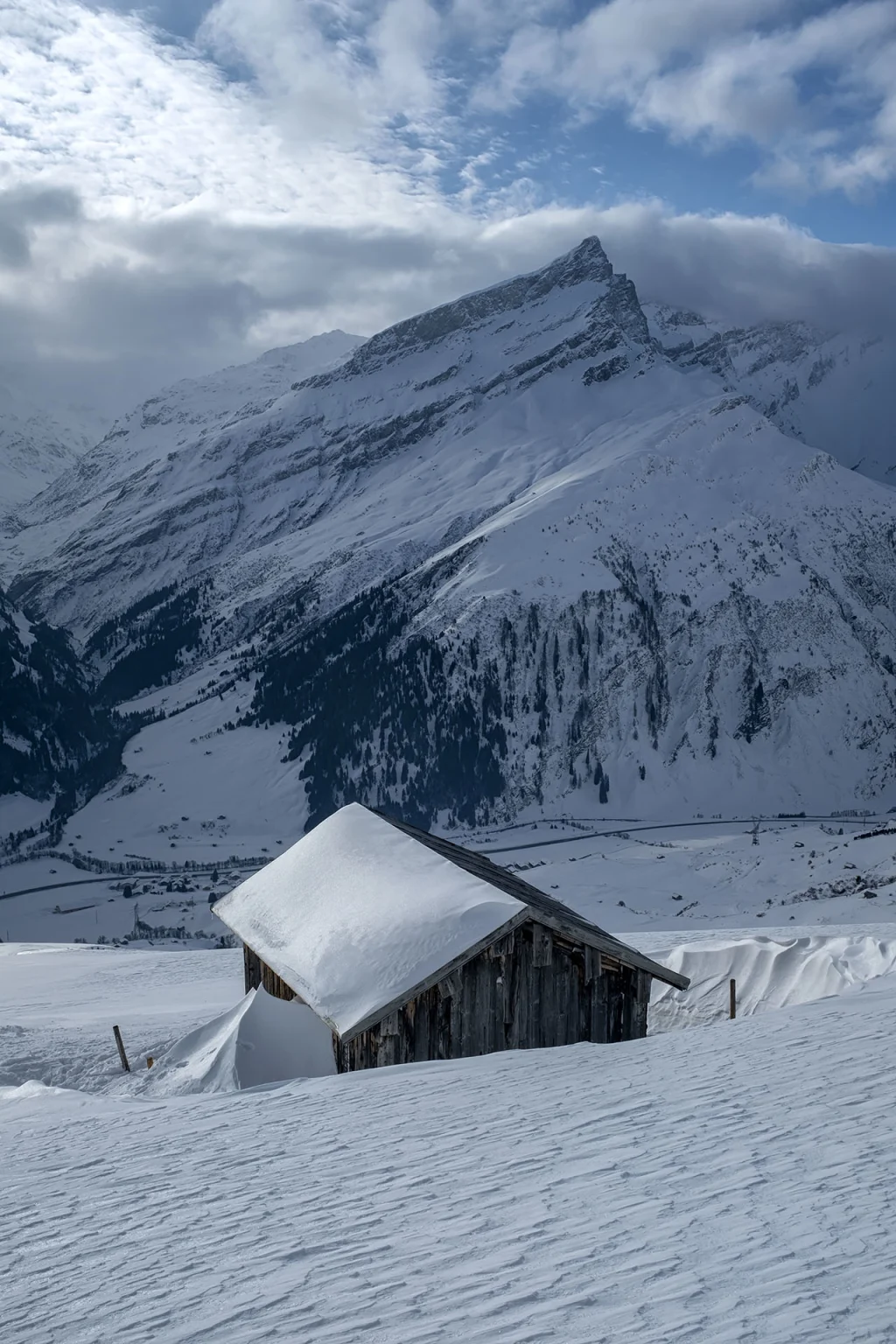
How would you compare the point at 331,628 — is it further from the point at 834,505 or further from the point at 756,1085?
the point at 756,1085

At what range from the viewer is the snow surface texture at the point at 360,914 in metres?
17.2

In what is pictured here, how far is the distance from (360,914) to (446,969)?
9.09 ft

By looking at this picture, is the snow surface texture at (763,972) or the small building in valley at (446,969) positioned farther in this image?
the snow surface texture at (763,972)

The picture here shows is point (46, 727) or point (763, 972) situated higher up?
point (46, 727)

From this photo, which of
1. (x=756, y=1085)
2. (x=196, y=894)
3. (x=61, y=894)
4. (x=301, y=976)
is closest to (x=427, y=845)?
(x=301, y=976)

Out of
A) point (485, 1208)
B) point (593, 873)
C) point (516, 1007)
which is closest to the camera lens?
point (485, 1208)

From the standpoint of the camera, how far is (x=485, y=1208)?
8.38 m

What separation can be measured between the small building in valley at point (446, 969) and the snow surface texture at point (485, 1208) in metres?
3.67

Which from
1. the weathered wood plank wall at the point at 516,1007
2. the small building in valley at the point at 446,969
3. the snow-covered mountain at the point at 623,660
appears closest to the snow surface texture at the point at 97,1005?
the small building in valley at the point at 446,969

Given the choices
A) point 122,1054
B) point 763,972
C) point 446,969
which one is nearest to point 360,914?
point 446,969

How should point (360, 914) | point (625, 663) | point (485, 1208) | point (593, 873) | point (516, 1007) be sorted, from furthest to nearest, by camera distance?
point (625, 663) < point (593, 873) < point (360, 914) < point (516, 1007) < point (485, 1208)

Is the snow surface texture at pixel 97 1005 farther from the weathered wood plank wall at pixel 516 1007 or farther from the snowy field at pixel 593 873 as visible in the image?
the snowy field at pixel 593 873

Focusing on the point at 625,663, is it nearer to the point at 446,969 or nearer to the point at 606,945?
the point at 606,945

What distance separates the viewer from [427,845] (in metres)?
23.5
